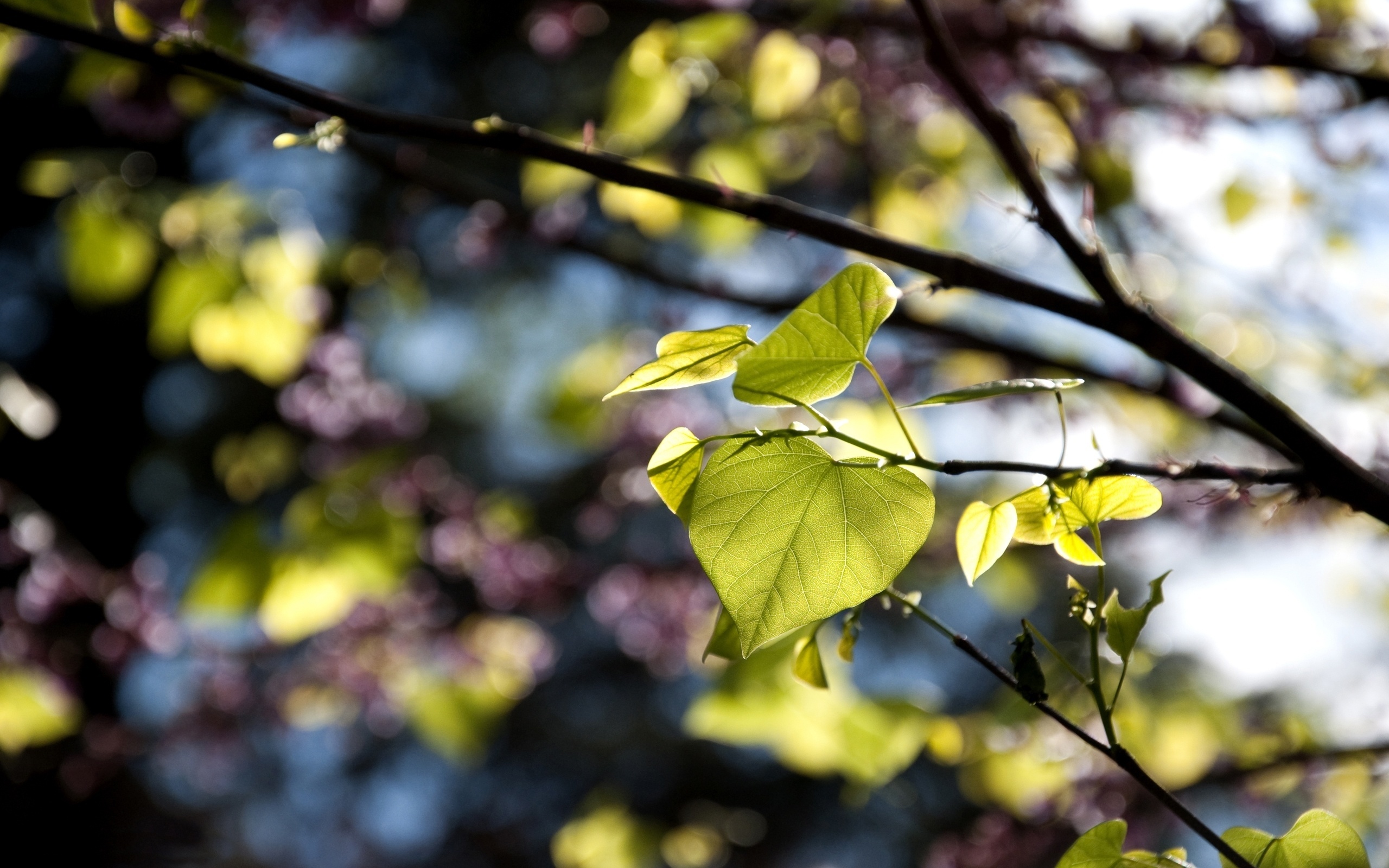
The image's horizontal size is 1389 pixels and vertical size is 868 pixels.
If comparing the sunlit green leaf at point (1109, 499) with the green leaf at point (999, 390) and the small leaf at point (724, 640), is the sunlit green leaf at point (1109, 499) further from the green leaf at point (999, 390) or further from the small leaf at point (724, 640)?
the small leaf at point (724, 640)

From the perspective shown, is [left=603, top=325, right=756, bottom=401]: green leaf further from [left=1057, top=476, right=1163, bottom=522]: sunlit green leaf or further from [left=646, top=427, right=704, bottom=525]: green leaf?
[left=1057, top=476, right=1163, bottom=522]: sunlit green leaf

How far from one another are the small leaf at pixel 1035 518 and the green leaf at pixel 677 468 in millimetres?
138

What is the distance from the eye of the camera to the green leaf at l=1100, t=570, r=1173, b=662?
0.34 metres

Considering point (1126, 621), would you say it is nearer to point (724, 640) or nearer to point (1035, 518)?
point (1035, 518)

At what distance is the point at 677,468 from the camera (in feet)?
1.24

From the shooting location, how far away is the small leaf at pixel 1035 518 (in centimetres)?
36

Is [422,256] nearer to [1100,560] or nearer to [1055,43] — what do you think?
[1055,43]

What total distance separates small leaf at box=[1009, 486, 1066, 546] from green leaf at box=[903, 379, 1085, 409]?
0.20 feet

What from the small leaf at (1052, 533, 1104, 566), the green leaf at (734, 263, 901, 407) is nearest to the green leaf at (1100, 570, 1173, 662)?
the small leaf at (1052, 533, 1104, 566)

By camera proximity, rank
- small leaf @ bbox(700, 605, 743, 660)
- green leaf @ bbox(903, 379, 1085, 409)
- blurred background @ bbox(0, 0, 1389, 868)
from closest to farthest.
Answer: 1. green leaf @ bbox(903, 379, 1085, 409)
2. small leaf @ bbox(700, 605, 743, 660)
3. blurred background @ bbox(0, 0, 1389, 868)

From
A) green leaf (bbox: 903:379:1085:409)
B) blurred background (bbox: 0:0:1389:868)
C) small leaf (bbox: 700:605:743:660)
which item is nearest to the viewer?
green leaf (bbox: 903:379:1085:409)

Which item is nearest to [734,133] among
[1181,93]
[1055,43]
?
[1055,43]

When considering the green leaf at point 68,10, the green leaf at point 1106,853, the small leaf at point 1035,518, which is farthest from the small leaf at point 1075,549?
the green leaf at point 68,10

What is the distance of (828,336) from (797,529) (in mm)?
Answer: 81
